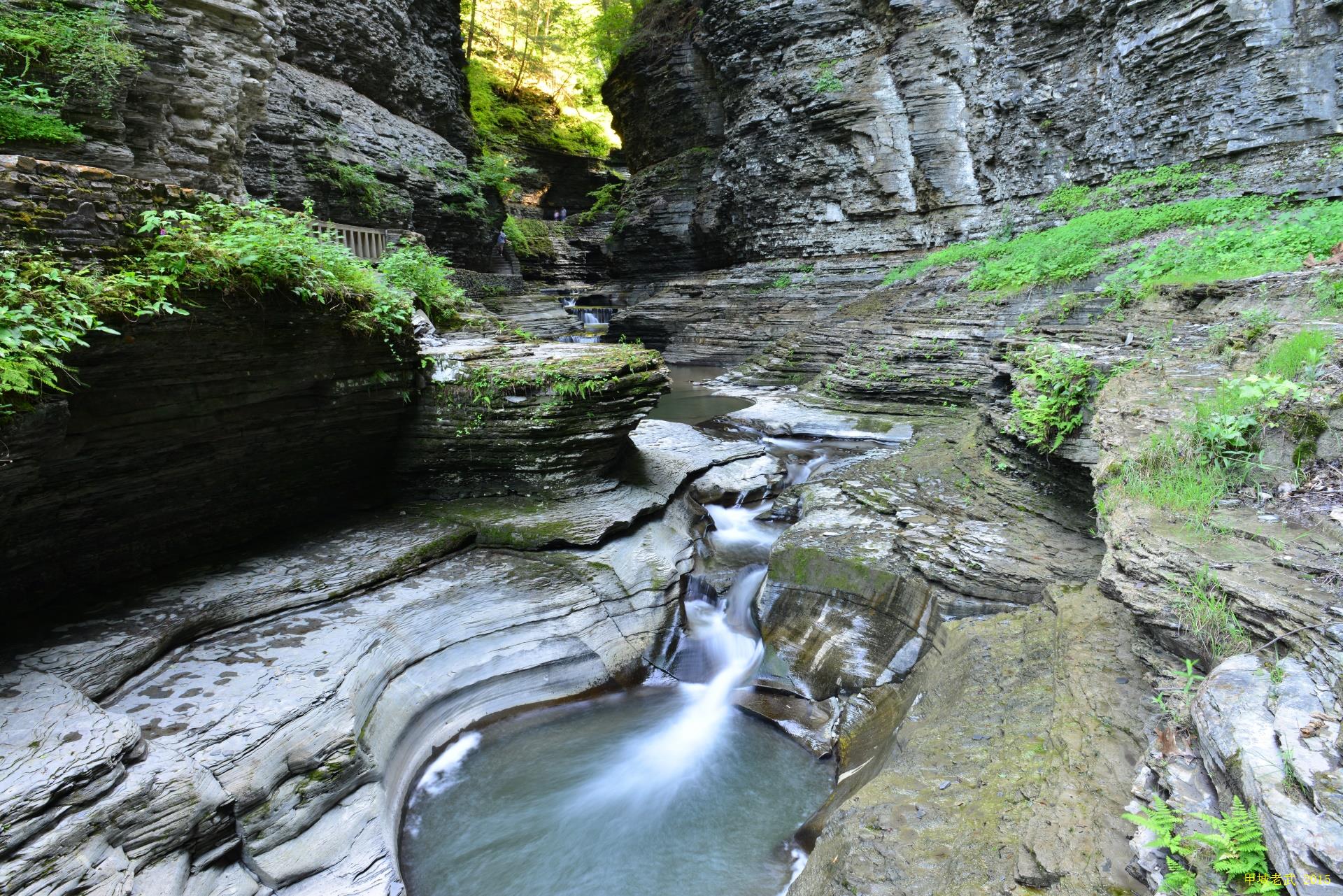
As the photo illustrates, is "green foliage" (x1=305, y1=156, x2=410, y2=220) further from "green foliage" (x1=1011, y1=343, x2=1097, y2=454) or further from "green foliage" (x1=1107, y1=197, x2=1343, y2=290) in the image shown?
"green foliage" (x1=1107, y1=197, x2=1343, y2=290)

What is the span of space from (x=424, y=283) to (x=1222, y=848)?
374 inches

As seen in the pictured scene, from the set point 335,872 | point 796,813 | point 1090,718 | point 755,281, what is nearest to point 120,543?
point 335,872

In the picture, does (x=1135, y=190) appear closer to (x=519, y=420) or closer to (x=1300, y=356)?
(x=1300, y=356)

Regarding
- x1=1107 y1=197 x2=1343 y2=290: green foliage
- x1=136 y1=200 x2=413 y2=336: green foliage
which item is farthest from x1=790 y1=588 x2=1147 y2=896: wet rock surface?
x1=1107 y1=197 x2=1343 y2=290: green foliage

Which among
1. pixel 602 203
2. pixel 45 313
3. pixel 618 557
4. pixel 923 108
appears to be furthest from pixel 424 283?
pixel 602 203

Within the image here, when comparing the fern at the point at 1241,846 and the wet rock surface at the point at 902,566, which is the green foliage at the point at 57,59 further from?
the fern at the point at 1241,846

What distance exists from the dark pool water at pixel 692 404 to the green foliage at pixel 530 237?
11.6 meters

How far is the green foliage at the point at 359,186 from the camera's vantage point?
1453 cm

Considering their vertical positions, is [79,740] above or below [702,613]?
above

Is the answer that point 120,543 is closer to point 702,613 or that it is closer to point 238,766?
point 238,766

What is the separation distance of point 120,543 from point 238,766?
8.06 feet

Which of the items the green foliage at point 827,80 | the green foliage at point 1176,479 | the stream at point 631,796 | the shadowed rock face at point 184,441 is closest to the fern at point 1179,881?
the green foliage at point 1176,479

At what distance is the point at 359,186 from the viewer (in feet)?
→ 49.5

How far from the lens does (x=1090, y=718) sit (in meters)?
3.37
